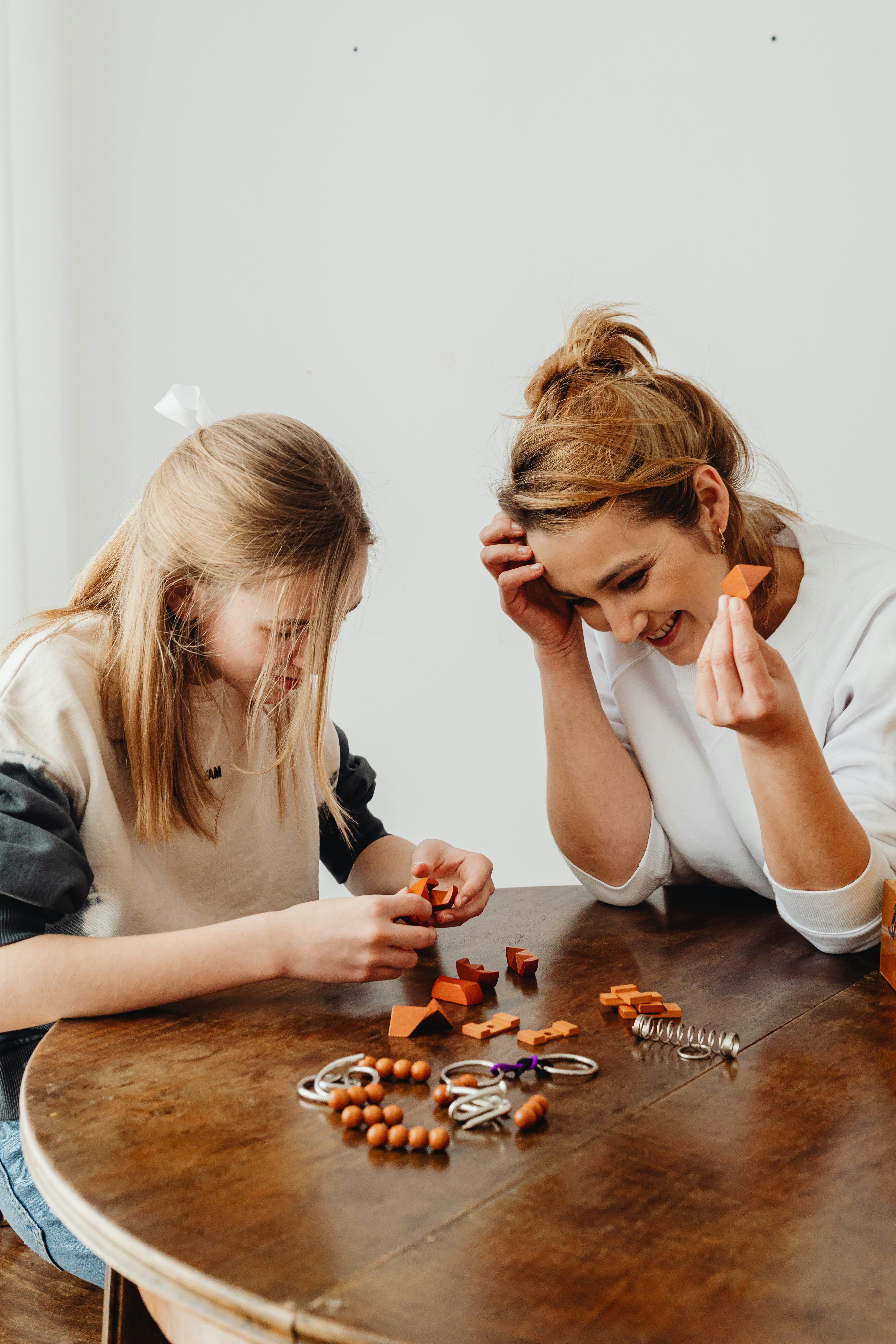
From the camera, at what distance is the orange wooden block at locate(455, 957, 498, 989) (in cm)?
115

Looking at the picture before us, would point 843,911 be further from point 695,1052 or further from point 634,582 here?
point 634,582

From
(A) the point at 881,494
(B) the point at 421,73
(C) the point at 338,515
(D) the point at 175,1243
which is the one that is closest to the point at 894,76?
(A) the point at 881,494

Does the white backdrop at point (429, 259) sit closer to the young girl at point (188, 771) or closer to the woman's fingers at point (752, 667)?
the young girl at point (188, 771)

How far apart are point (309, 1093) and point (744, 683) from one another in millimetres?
597

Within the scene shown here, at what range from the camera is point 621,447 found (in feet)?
4.55

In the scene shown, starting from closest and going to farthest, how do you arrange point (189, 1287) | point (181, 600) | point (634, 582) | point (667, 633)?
point (189, 1287)
point (181, 600)
point (634, 582)
point (667, 633)

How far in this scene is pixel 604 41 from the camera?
239 cm

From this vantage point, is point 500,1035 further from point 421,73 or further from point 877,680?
point 421,73

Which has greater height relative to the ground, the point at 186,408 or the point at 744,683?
the point at 186,408

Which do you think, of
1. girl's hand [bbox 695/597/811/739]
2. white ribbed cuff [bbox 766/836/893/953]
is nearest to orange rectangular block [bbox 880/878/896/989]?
white ribbed cuff [bbox 766/836/893/953]

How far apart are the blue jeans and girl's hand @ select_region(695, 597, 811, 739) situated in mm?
836

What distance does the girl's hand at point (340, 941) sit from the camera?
1085mm

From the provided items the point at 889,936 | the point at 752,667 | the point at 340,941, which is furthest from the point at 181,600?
the point at 889,936

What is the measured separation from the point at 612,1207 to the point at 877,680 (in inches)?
35.2
